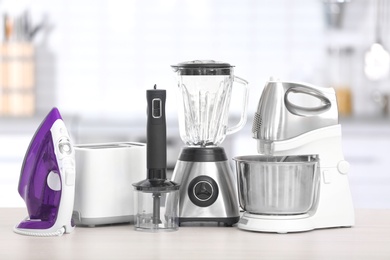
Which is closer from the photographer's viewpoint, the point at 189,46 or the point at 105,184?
the point at 105,184

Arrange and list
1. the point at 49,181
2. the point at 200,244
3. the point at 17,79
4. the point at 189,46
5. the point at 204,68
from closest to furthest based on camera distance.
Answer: the point at 200,244 → the point at 49,181 → the point at 204,68 → the point at 17,79 → the point at 189,46

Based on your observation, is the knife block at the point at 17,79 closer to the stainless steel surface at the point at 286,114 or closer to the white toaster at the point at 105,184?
the white toaster at the point at 105,184

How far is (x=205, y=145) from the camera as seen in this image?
2.02 m

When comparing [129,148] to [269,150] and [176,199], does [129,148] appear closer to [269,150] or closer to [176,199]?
[176,199]

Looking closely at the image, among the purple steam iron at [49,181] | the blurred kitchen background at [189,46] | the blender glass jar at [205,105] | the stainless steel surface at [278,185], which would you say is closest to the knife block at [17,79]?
the blurred kitchen background at [189,46]

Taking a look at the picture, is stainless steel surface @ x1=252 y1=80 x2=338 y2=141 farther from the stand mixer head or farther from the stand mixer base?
the stand mixer base

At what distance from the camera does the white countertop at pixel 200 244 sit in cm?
164

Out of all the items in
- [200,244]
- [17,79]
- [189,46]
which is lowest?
[200,244]

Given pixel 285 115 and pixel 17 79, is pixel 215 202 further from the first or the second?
pixel 17 79

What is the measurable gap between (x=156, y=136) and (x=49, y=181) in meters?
0.25

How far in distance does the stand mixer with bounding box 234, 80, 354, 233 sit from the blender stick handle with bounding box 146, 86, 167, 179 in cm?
18

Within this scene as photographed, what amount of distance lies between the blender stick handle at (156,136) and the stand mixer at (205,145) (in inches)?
2.9

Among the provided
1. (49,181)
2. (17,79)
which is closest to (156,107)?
(49,181)

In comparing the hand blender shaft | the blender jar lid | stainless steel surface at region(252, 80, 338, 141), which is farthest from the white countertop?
the blender jar lid
